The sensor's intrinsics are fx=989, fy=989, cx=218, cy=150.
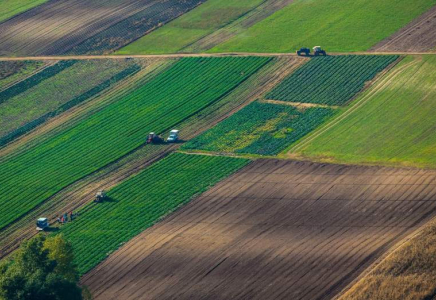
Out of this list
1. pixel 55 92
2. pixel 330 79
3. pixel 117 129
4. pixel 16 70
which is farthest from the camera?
pixel 16 70

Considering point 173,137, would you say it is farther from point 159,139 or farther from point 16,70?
point 16,70

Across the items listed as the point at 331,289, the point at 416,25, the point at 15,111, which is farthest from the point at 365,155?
the point at 15,111

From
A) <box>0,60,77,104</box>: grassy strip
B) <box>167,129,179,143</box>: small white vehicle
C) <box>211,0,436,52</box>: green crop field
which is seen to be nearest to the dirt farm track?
<box>167,129,179,143</box>: small white vehicle

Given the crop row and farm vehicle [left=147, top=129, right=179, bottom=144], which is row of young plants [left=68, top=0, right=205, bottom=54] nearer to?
farm vehicle [left=147, top=129, right=179, bottom=144]

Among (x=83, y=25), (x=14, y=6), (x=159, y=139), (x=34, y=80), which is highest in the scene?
(x=14, y=6)

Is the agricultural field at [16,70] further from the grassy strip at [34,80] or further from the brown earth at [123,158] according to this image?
the brown earth at [123,158]

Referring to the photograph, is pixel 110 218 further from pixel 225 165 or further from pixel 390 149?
pixel 390 149

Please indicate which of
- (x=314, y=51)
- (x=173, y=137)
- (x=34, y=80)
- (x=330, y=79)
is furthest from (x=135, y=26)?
(x=173, y=137)

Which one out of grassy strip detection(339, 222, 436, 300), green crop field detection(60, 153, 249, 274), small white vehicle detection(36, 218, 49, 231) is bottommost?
grassy strip detection(339, 222, 436, 300)
